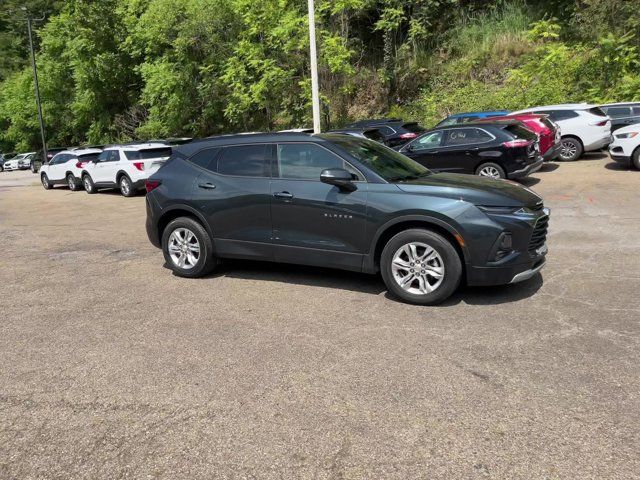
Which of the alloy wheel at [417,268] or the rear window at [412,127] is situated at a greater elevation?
the rear window at [412,127]

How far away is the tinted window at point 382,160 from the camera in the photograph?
5949 mm

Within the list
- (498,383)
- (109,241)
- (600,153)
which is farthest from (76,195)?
(498,383)

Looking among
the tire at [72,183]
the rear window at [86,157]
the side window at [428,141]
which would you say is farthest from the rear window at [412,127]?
the tire at [72,183]

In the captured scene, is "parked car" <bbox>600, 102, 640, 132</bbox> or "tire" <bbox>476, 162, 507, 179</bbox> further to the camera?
"parked car" <bbox>600, 102, 640, 132</bbox>

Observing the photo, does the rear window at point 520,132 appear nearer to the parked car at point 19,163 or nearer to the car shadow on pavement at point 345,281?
the car shadow on pavement at point 345,281

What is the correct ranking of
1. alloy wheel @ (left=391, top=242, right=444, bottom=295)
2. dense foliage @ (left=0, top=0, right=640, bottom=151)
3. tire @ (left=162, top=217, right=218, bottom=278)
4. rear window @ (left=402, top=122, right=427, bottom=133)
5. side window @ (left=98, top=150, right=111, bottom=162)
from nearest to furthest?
1. alloy wheel @ (left=391, top=242, right=444, bottom=295)
2. tire @ (left=162, top=217, right=218, bottom=278)
3. side window @ (left=98, top=150, right=111, bottom=162)
4. rear window @ (left=402, top=122, right=427, bottom=133)
5. dense foliage @ (left=0, top=0, right=640, bottom=151)

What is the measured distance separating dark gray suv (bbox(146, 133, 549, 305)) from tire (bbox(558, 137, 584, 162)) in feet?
40.7

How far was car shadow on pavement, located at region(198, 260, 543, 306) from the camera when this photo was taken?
563 centimetres

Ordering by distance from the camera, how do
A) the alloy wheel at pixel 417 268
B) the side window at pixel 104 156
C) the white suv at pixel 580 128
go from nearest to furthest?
the alloy wheel at pixel 417 268
the white suv at pixel 580 128
the side window at pixel 104 156

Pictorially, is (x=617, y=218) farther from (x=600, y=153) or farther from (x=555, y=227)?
(x=600, y=153)

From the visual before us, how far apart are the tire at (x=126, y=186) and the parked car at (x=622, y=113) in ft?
50.6

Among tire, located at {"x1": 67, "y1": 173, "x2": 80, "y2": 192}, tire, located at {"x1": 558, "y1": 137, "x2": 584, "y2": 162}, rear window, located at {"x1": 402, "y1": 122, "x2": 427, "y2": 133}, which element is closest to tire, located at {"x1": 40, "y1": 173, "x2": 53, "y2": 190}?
tire, located at {"x1": 67, "y1": 173, "x2": 80, "y2": 192}

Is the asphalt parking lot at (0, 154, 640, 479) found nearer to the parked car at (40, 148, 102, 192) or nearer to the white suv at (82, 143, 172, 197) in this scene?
the white suv at (82, 143, 172, 197)

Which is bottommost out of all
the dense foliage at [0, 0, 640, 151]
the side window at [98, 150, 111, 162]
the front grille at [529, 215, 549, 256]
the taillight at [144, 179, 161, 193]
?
the front grille at [529, 215, 549, 256]
